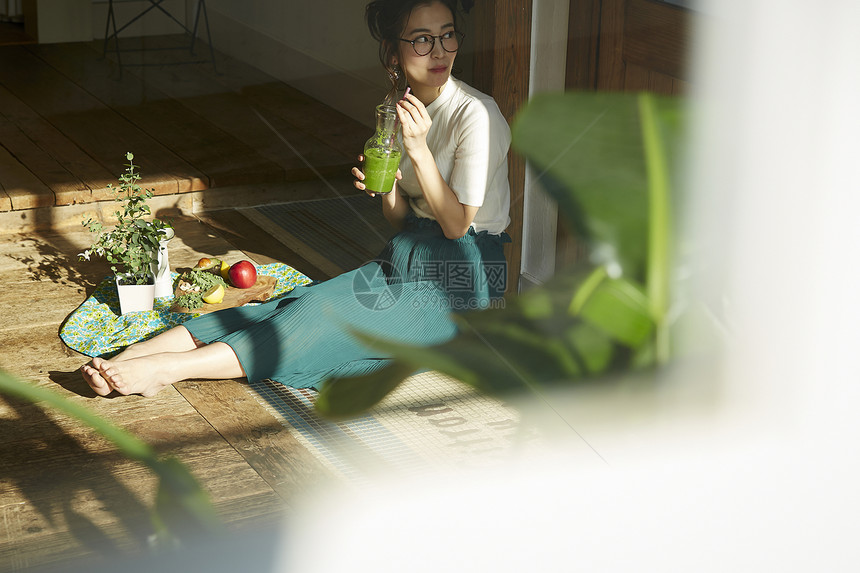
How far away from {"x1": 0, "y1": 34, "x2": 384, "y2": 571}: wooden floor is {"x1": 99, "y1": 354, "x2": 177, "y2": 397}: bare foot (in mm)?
15

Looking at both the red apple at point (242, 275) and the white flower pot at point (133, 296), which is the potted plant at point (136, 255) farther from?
the red apple at point (242, 275)

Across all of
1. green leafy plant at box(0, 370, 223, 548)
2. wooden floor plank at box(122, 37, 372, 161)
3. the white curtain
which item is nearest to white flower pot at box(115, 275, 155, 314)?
wooden floor plank at box(122, 37, 372, 161)

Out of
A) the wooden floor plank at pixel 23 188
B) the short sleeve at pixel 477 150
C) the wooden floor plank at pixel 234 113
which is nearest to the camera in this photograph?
Answer: the short sleeve at pixel 477 150

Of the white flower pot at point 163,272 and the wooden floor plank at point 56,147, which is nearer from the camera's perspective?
the white flower pot at point 163,272

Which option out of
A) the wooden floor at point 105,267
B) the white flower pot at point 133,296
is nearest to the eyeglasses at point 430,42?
the wooden floor at point 105,267

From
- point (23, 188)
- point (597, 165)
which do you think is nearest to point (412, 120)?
point (597, 165)

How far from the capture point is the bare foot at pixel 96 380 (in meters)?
0.99

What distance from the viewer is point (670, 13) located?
2.94 feet

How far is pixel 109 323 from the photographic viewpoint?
1.22 m

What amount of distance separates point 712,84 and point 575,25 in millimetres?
898

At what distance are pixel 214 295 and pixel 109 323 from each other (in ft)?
0.48

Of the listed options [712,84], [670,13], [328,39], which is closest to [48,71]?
[328,39]

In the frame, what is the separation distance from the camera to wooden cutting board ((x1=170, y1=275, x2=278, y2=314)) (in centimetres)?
126

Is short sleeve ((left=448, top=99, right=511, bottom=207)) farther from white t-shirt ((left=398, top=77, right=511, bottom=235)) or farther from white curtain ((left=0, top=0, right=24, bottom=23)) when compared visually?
white curtain ((left=0, top=0, right=24, bottom=23))
